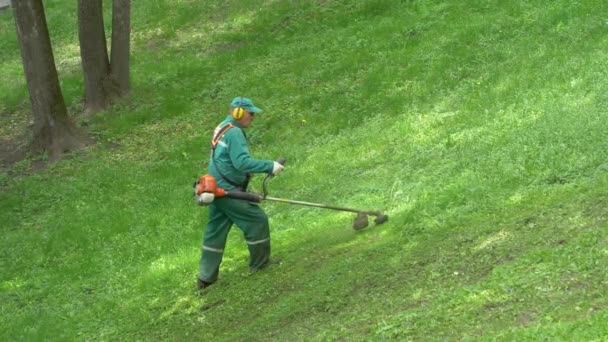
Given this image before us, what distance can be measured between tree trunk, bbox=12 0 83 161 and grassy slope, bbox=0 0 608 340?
0.72 meters

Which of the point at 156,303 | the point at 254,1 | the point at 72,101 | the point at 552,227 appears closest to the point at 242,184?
the point at 156,303

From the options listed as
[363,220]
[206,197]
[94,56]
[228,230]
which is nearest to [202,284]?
[228,230]

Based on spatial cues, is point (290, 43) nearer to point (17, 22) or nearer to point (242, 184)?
point (17, 22)

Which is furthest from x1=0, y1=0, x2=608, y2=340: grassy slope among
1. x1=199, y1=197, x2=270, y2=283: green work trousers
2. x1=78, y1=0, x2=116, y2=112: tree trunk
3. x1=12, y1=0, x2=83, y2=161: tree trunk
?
x1=12, y1=0, x2=83, y2=161: tree trunk

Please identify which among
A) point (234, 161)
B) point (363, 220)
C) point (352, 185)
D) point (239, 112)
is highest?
point (239, 112)

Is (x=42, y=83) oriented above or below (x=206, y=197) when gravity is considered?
below

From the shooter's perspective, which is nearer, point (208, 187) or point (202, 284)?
point (208, 187)

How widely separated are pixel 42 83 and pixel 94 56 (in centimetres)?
160

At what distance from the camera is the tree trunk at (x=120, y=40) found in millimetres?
17750

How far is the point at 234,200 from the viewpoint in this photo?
9547 millimetres

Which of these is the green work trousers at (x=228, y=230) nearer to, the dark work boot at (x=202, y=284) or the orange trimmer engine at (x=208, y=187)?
the dark work boot at (x=202, y=284)

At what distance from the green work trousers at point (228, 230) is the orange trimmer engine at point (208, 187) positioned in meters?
0.19

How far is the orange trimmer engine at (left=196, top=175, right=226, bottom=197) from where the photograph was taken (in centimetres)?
927

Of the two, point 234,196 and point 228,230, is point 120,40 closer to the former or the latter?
point 228,230
